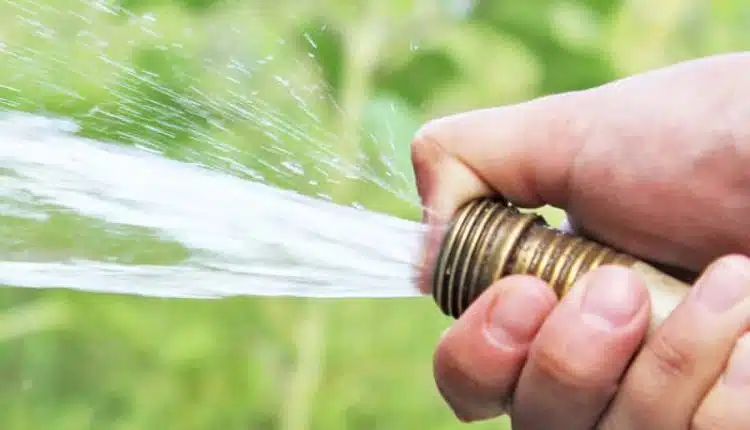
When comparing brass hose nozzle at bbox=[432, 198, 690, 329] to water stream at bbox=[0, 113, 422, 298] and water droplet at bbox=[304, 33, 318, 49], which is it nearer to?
water stream at bbox=[0, 113, 422, 298]

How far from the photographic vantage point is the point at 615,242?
0.48m

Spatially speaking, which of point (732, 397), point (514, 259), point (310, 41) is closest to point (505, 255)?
point (514, 259)

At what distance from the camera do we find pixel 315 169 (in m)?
0.53

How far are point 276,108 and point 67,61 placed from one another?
5.2 inches

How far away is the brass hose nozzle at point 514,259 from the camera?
392 millimetres

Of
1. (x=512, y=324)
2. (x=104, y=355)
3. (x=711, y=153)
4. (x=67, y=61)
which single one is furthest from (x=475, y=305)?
(x=104, y=355)

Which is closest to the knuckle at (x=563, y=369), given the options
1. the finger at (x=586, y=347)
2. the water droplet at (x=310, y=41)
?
the finger at (x=586, y=347)

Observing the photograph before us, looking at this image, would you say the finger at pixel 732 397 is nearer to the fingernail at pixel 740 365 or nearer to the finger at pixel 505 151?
the fingernail at pixel 740 365

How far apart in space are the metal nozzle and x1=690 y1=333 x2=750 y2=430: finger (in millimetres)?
55

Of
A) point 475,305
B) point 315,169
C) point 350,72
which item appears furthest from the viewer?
point 350,72

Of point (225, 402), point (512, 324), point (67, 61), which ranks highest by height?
point (67, 61)

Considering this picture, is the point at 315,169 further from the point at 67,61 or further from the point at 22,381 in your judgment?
the point at 22,381

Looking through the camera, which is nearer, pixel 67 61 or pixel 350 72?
pixel 67 61

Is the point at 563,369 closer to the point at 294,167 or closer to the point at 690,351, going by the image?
the point at 690,351
